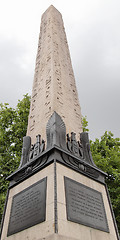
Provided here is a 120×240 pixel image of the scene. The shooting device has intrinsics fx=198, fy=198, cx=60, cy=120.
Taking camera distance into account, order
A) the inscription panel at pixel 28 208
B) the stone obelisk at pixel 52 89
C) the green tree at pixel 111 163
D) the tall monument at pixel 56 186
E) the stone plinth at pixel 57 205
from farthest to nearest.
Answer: the green tree at pixel 111 163, the stone obelisk at pixel 52 89, the inscription panel at pixel 28 208, the tall monument at pixel 56 186, the stone plinth at pixel 57 205

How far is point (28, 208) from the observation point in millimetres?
3809

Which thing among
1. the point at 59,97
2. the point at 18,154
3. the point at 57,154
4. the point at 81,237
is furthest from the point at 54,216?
the point at 18,154

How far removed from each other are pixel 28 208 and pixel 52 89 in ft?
11.4

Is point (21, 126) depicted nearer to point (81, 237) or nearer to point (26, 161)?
point (26, 161)

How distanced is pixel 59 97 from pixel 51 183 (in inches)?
119

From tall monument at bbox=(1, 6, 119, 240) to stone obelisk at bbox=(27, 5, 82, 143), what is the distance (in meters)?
0.04

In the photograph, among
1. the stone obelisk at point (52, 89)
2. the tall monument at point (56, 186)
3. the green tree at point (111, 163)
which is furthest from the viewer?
the green tree at point (111, 163)

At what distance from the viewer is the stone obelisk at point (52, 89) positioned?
571 cm

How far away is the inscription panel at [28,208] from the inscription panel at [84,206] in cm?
46

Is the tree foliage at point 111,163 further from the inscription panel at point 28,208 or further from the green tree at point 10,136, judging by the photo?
the inscription panel at point 28,208

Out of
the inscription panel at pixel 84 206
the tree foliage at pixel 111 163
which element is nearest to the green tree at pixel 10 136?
the tree foliage at pixel 111 163

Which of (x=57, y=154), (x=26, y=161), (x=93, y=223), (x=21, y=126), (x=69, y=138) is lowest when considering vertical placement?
(x=93, y=223)

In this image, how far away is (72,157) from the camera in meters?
4.38

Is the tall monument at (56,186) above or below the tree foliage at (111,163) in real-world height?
below
